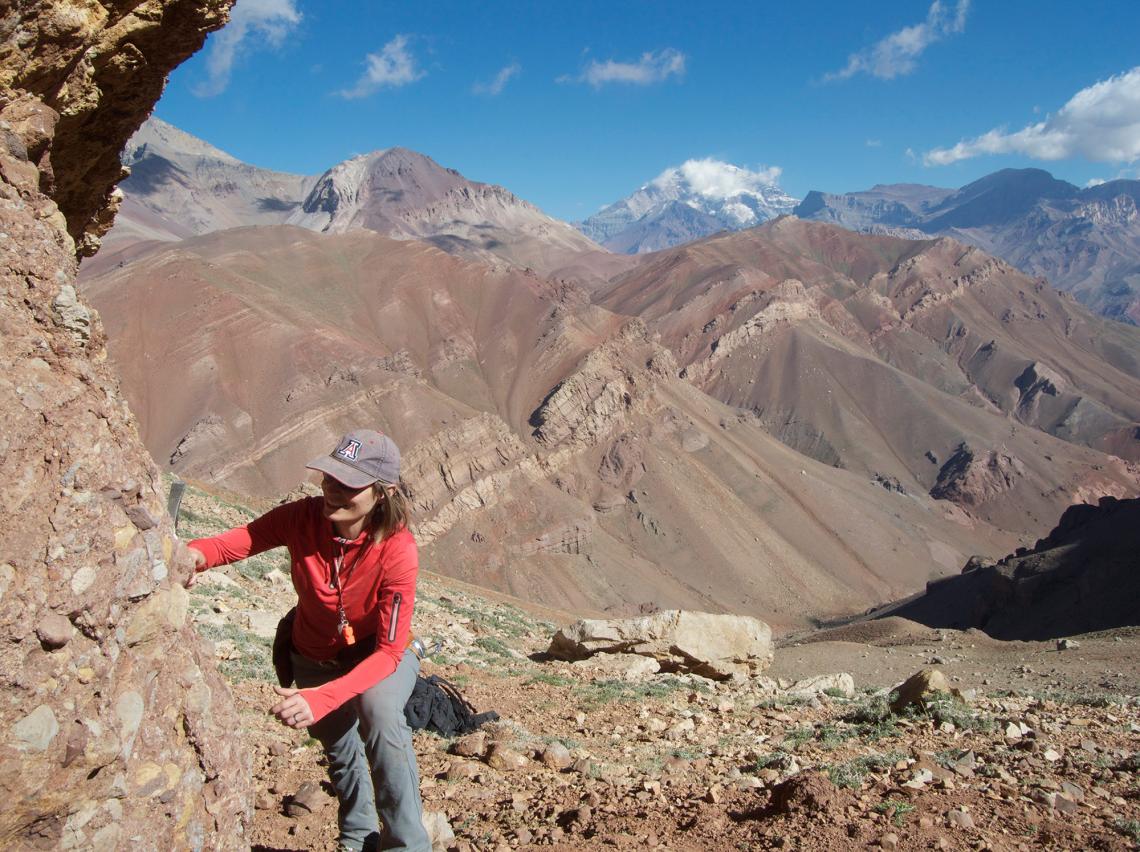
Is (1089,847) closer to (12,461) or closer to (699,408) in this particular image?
(12,461)

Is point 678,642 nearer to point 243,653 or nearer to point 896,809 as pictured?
point 243,653

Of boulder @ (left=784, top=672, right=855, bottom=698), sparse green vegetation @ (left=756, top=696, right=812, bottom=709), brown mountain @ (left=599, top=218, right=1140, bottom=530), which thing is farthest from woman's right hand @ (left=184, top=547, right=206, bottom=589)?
brown mountain @ (left=599, top=218, right=1140, bottom=530)

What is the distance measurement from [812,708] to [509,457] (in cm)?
5340

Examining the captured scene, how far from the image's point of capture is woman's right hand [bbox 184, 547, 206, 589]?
3.91 metres

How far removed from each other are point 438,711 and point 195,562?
4.74 meters

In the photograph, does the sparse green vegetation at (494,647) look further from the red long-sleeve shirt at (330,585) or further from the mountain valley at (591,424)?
the mountain valley at (591,424)

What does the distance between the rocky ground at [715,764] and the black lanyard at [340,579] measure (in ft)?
6.30

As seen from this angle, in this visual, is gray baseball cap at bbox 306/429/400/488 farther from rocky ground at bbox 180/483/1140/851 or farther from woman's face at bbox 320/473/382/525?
rocky ground at bbox 180/483/1140/851

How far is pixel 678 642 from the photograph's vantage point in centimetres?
1534

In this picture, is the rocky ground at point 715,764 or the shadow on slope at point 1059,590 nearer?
the rocky ground at point 715,764

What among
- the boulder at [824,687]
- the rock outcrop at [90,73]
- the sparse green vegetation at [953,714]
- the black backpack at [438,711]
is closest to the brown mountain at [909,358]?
the boulder at [824,687]

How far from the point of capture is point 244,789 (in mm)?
3951

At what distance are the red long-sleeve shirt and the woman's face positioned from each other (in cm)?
13

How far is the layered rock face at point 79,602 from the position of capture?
10.0ft
